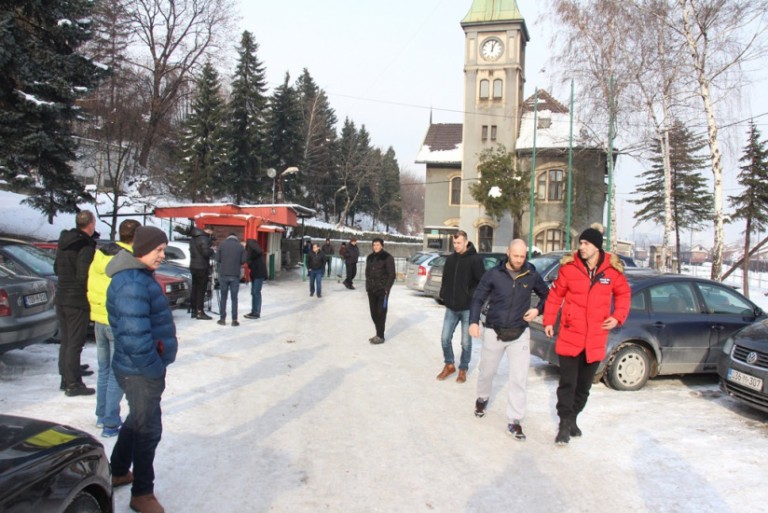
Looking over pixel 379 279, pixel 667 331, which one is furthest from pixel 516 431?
pixel 379 279

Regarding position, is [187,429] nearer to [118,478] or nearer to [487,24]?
[118,478]

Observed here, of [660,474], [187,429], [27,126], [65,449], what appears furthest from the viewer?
[27,126]

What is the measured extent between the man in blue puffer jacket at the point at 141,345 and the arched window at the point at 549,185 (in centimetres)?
3546

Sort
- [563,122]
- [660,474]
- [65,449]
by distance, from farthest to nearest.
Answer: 1. [563,122]
2. [660,474]
3. [65,449]

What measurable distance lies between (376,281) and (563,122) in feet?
102

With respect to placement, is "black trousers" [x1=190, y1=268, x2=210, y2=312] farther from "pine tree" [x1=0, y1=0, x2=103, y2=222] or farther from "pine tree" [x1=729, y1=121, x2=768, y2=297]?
"pine tree" [x1=729, y1=121, x2=768, y2=297]

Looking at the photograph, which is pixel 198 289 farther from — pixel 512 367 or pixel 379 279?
pixel 512 367

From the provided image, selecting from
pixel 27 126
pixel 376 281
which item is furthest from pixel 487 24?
pixel 376 281

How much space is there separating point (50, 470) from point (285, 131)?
147 ft

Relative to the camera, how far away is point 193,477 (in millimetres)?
4082

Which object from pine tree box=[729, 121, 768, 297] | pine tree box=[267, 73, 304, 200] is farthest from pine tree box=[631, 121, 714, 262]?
pine tree box=[267, 73, 304, 200]

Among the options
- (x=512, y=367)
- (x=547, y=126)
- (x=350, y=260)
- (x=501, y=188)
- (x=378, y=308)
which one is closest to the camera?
(x=512, y=367)

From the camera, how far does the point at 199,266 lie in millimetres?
11062

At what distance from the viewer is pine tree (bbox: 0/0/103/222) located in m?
16.5
